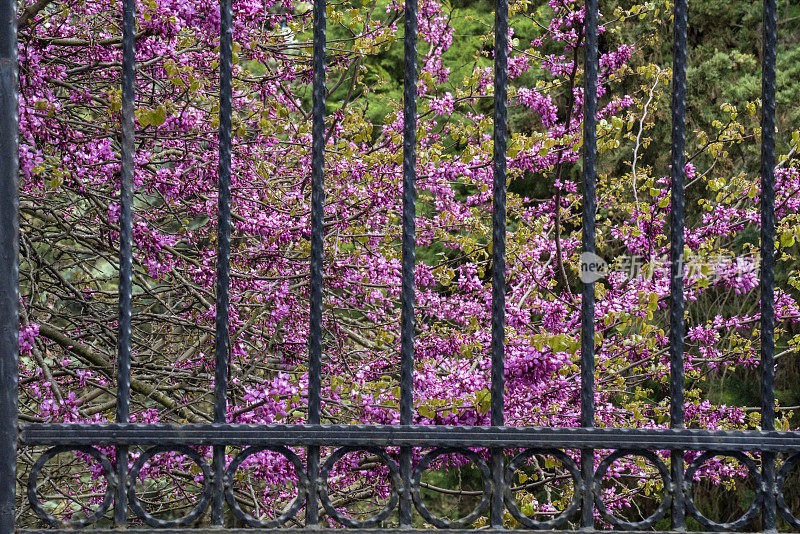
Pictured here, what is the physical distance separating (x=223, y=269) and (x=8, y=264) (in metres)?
0.58

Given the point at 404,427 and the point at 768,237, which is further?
the point at 768,237

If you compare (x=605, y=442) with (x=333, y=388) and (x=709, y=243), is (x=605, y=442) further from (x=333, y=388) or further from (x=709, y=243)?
(x=709, y=243)

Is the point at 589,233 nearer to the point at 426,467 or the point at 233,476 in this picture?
the point at 426,467

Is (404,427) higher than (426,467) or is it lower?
higher

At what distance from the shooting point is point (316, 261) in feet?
7.40

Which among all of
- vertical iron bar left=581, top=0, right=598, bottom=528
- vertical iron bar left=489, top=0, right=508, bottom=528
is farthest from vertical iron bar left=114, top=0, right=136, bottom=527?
vertical iron bar left=581, top=0, right=598, bottom=528

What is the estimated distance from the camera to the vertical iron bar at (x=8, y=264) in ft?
7.22

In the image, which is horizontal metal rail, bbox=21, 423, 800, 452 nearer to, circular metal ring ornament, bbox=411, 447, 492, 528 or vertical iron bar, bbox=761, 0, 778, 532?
circular metal ring ornament, bbox=411, 447, 492, 528

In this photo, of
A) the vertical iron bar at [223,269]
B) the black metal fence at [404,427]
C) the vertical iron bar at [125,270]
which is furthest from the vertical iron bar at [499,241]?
the vertical iron bar at [125,270]

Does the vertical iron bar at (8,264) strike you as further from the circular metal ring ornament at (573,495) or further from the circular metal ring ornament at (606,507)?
the circular metal ring ornament at (606,507)

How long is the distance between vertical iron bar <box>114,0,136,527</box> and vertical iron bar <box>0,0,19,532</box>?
283 millimetres

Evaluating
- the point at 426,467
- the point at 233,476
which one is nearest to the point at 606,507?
the point at 426,467

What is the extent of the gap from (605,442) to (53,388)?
2.60 metres

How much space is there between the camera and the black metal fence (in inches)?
85.8
